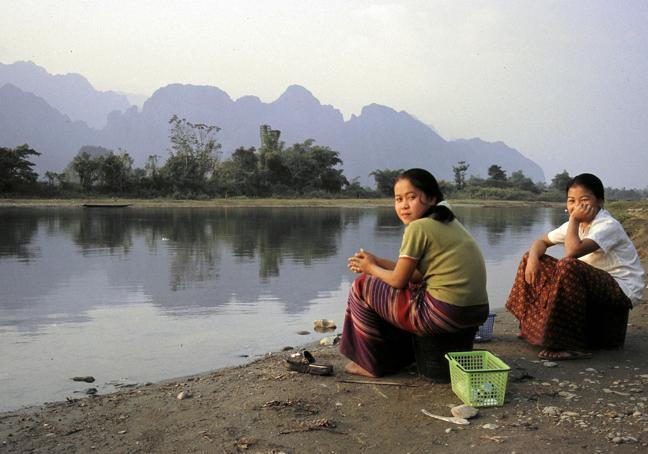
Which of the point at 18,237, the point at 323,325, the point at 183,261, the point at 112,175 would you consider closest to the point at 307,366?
the point at 323,325

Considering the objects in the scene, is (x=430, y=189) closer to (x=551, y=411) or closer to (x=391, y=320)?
(x=391, y=320)

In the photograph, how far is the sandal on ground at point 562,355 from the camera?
3.96 m

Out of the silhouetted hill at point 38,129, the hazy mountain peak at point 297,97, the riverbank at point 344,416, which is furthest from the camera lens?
the hazy mountain peak at point 297,97

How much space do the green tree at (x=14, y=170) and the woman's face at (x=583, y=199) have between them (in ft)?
133

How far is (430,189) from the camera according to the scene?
3393 millimetres

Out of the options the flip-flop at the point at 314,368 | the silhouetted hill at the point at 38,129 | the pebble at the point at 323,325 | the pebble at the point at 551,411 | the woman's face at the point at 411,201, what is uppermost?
the silhouetted hill at the point at 38,129

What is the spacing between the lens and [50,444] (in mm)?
2990

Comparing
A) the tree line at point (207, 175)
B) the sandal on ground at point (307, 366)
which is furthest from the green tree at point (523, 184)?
the sandal on ground at point (307, 366)

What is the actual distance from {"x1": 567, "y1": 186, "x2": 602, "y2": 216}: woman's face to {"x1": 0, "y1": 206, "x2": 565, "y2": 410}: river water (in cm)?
270

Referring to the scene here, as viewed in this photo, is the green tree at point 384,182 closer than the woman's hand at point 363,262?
No

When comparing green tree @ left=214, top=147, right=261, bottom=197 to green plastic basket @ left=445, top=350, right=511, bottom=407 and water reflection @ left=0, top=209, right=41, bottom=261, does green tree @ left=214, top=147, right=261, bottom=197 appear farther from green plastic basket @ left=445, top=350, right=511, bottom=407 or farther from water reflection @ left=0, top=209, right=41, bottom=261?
green plastic basket @ left=445, top=350, right=511, bottom=407

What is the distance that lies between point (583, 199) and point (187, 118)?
551ft

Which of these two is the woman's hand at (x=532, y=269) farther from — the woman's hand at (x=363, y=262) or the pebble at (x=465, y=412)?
the pebble at (x=465, y=412)

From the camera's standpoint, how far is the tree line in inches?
1620
